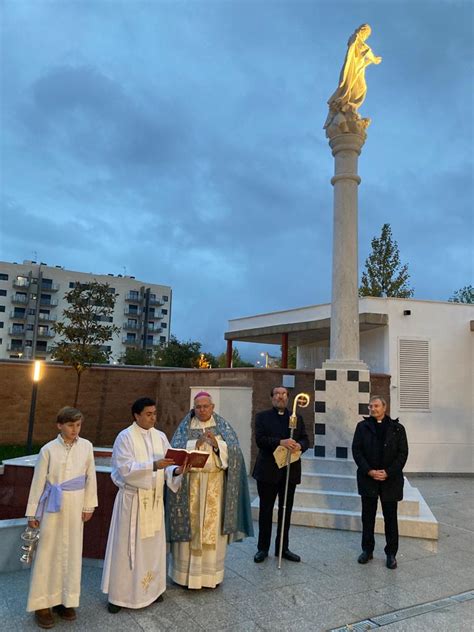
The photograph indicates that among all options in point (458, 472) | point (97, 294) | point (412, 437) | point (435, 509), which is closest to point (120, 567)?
point (435, 509)

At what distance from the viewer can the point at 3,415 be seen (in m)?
13.1

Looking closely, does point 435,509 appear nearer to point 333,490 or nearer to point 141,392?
point 333,490

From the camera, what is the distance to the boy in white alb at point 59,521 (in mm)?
3525

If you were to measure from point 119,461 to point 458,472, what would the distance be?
10.6 meters

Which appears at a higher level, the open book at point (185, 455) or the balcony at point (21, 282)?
the balcony at point (21, 282)

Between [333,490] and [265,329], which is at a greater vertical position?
[265,329]

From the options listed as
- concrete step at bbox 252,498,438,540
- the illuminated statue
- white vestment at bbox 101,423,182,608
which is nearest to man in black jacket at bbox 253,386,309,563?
concrete step at bbox 252,498,438,540

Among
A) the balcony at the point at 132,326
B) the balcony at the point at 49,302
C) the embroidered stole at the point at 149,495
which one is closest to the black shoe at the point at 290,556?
the embroidered stole at the point at 149,495

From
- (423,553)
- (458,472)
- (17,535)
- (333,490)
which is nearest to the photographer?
(17,535)

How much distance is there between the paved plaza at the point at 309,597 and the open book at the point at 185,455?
1.14 metres

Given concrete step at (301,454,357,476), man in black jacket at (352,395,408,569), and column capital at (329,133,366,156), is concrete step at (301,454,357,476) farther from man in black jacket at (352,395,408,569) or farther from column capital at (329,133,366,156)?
column capital at (329,133,366,156)

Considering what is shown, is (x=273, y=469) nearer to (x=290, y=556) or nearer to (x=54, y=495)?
(x=290, y=556)

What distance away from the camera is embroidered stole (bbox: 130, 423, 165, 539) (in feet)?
12.4

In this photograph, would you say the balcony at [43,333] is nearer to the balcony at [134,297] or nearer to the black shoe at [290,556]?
the balcony at [134,297]
